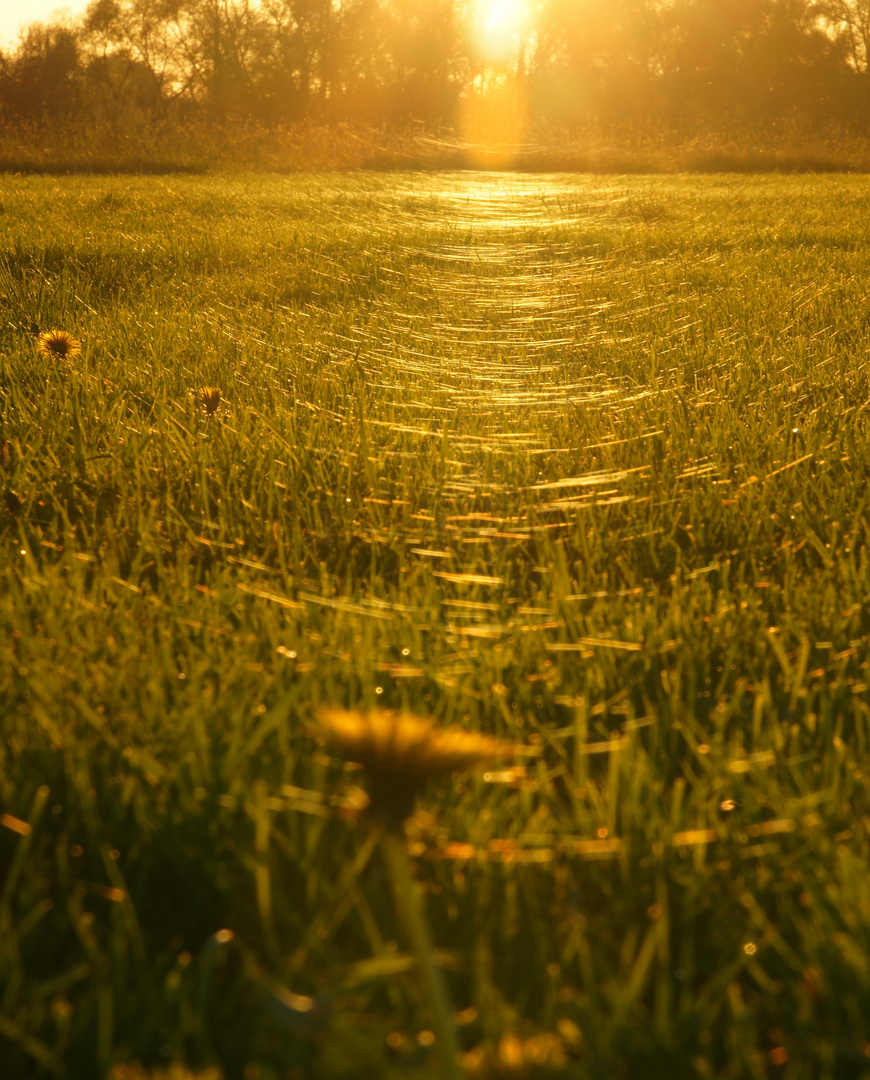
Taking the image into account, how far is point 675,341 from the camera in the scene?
304 centimetres

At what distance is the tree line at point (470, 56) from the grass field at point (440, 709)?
2629 cm

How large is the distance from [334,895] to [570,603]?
619mm

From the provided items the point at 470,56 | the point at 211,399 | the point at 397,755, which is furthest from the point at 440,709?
the point at 470,56

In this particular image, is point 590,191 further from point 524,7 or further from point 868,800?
point 524,7

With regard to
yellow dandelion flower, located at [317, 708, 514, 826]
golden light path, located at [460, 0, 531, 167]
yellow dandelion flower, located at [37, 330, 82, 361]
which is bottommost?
yellow dandelion flower, located at [317, 708, 514, 826]

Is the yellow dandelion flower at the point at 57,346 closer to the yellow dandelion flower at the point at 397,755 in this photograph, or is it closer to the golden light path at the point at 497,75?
the yellow dandelion flower at the point at 397,755

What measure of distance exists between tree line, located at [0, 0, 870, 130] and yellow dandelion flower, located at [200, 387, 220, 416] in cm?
2615

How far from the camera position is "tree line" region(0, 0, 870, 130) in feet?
85.7

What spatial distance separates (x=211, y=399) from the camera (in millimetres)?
1927

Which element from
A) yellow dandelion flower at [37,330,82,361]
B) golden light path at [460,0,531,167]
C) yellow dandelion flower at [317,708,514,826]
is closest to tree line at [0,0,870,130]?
golden light path at [460,0,531,167]

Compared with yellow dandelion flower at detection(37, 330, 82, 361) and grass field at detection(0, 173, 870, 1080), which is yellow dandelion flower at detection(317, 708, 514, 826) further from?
yellow dandelion flower at detection(37, 330, 82, 361)

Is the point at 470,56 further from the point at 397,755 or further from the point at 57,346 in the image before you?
the point at 397,755

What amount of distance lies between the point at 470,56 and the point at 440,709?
2915cm

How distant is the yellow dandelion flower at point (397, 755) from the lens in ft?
1.63
